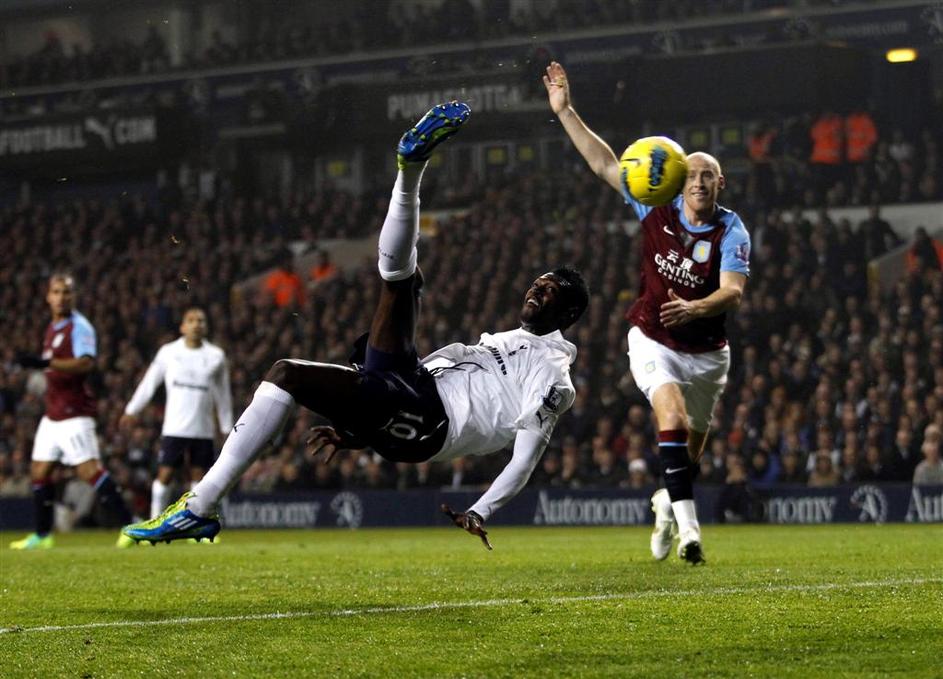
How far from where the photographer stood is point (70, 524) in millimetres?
20312

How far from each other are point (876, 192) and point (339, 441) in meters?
18.1

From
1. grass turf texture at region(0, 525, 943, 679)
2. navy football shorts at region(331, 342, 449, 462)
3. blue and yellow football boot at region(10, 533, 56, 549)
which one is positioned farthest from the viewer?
blue and yellow football boot at region(10, 533, 56, 549)

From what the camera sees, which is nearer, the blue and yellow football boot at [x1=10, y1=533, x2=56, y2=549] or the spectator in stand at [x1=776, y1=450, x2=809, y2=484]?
the blue and yellow football boot at [x1=10, y1=533, x2=56, y2=549]

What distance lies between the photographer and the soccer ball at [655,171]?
7801 millimetres

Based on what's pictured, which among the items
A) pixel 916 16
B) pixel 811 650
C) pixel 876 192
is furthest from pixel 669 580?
pixel 916 16

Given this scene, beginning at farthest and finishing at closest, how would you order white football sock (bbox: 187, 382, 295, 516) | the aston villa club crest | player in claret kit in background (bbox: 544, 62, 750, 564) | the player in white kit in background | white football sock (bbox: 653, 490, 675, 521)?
the player in white kit in background, white football sock (bbox: 653, 490, 675, 521), the aston villa club crest, player in claret kit in background (bbox: 544, 62, 750, 564), white football sock (bbox: 187, 382, 295, 516)

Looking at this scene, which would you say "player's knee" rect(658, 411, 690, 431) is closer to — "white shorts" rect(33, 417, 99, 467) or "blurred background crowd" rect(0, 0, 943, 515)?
"white shorts" rect(33, 417, 99, 467)

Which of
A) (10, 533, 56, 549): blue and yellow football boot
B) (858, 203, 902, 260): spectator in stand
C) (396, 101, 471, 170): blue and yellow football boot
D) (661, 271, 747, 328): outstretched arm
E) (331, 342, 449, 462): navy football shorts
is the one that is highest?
(858, 203, 902, 260): spectator in stand

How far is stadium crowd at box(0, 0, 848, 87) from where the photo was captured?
2780 cm

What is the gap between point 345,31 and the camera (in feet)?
102

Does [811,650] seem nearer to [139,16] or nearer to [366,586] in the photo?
[366,586]

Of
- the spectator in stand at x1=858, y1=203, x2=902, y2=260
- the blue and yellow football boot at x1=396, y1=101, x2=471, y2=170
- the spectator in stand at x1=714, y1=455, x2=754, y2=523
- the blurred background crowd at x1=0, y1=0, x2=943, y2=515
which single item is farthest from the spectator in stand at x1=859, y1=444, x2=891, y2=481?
the blue and yellow football boot at x1=396, y1=101, x2=471, y2=170

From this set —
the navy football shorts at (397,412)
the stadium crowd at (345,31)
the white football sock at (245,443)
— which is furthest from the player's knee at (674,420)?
the stadium crowd at (345,31)

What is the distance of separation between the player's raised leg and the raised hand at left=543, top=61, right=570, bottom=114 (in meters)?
1.84
